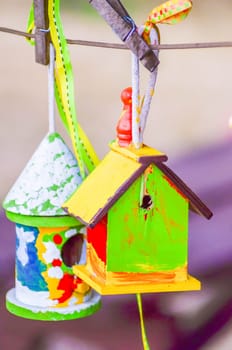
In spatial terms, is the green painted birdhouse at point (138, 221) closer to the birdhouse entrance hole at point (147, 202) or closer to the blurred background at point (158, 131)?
the birdhouse entrance hole at point (147, 202)

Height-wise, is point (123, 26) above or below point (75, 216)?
above

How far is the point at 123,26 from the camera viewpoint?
1.11m

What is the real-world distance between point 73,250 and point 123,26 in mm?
363

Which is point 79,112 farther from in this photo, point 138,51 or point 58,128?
point 138,51

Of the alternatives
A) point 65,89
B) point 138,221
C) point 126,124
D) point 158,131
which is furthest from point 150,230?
point 158,131

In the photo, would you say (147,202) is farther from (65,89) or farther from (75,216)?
(65,89)

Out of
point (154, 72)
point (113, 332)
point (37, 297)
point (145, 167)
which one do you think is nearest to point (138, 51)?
point (154, 72)

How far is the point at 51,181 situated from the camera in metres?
1.24

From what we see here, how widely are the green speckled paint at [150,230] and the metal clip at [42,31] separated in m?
0.24

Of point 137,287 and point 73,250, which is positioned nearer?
point 137,287

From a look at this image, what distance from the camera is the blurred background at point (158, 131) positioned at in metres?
1.77

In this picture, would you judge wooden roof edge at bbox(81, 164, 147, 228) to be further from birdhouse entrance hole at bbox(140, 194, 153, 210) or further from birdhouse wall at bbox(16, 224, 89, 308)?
birdhouse wall at bbox(16, 224, 89, 308)

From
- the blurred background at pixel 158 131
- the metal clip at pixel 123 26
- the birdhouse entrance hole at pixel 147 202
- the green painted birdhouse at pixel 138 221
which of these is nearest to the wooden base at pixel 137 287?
the green painted birdhouse at pixel 138 221

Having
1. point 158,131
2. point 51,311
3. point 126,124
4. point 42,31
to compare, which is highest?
point 42,31
